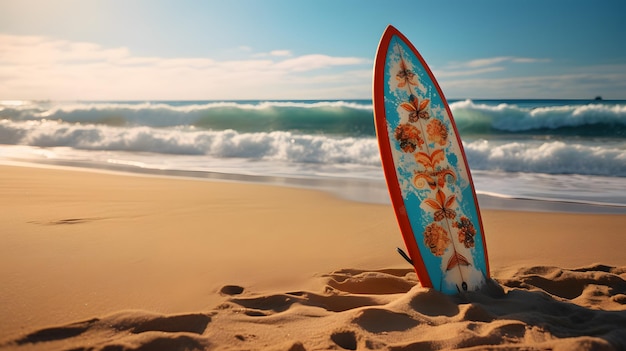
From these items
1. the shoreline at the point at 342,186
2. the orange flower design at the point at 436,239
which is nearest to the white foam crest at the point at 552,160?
the shoreline at the point at 342,186

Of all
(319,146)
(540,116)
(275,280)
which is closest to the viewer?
(275,280)

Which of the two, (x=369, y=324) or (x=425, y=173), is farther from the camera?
(x=425, y=173)

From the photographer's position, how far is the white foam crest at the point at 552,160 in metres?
8.76

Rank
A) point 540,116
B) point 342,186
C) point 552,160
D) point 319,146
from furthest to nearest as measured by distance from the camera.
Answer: point 540,116, point 319,146, point 552,160, point 342,186

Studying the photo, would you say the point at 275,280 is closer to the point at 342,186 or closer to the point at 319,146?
the point at 342,186

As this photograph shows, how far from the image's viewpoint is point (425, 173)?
8.87 feet

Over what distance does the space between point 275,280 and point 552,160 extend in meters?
7.80

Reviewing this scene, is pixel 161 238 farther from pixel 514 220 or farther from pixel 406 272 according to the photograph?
pixel 514 220

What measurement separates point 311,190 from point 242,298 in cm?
360

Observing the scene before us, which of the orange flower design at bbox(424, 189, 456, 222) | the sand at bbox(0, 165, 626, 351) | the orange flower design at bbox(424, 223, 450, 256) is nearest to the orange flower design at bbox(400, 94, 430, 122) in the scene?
the orange flower design at bbox(424, 189, 456, 222)

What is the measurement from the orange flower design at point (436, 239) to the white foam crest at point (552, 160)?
22.1 feet

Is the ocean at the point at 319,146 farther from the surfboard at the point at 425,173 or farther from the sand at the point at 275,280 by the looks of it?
the surfboard at the point at 425,173

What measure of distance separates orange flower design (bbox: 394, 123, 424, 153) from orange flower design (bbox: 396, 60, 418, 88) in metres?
0.26

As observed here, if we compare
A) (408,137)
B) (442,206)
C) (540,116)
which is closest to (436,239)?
(442,206)
